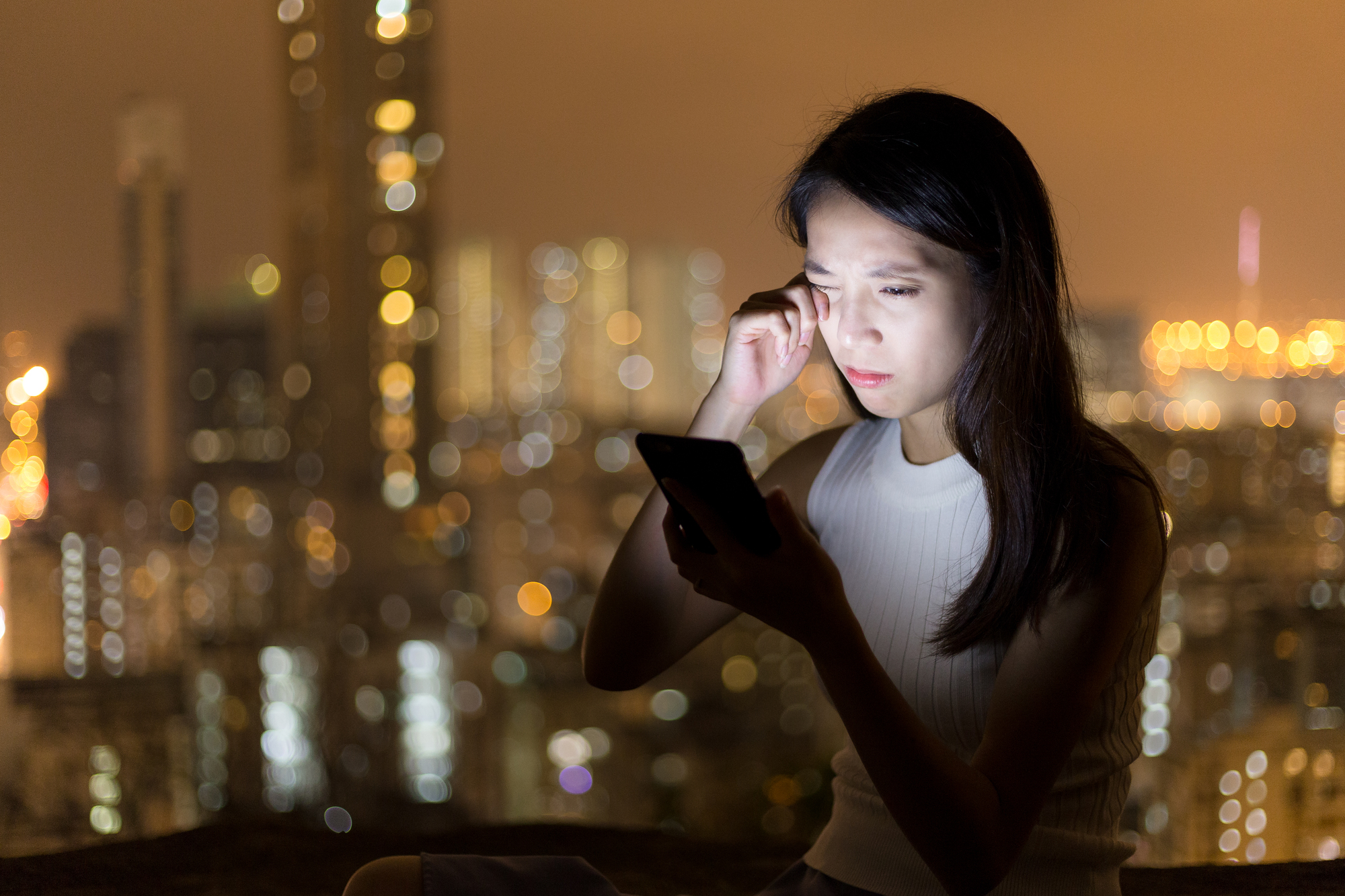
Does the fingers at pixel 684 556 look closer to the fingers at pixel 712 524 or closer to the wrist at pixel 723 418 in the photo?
the fingers at pixel 712 524

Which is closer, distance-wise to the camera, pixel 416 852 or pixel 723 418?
pixel 723 418

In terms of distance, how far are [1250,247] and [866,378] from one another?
3148 millimetres

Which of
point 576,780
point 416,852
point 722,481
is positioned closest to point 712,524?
point 722,481

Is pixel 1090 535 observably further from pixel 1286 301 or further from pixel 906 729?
pixel 1286 301

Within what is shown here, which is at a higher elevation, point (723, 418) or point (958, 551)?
point (723, 418)

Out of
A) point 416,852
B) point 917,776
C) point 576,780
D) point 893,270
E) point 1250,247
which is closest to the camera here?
point 917,776

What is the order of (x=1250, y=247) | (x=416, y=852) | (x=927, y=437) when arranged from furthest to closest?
(x=1250, y=247) < (x=416, y=852) < (x=927, y=437)

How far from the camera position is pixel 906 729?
2.32ft

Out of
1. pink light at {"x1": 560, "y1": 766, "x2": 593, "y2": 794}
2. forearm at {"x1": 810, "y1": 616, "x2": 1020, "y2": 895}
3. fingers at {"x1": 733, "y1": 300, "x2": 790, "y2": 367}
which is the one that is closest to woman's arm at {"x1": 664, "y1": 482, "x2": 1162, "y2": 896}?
forearm at {"x1": 810, "y1": 616, "x2": 1020, "y2": 895}

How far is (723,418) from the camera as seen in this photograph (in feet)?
3.37

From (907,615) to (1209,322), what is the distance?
12.3 ft

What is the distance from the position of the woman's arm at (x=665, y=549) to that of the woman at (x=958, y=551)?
1 cm

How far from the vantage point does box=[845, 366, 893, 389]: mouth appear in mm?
887

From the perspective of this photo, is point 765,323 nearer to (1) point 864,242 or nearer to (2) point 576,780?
(1) point 864,242
